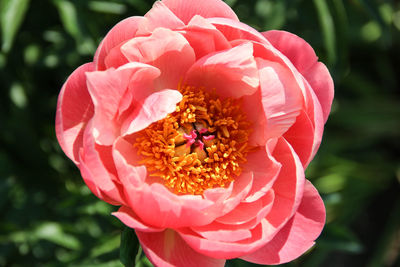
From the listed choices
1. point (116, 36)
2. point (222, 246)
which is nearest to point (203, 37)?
point (116, 36)

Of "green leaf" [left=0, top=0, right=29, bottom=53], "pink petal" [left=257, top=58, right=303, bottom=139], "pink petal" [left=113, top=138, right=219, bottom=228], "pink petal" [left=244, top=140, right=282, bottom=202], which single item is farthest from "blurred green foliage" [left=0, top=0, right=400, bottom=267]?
"pink petal" [left=257, top=58, right=303, bottom=139]

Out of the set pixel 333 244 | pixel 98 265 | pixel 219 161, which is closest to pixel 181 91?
pixel 219 161

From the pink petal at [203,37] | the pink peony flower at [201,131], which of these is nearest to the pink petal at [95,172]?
the pink peony flower at [201,131]

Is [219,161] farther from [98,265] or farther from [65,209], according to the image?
[65,209]

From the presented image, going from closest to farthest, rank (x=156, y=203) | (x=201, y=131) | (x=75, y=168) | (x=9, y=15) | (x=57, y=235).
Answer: (x=156, y=203), (x=201, y=131), (x=9, y=15), (x=57, y=235), (x=75, y=168)

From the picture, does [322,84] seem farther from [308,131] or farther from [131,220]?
[131,220]

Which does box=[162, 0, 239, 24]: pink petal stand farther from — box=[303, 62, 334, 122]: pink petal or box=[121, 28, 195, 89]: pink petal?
box=[303, 62, 334, 122]: pink petal

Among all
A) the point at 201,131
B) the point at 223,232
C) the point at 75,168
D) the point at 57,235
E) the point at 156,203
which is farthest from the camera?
the point at 75,168
